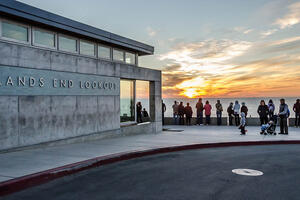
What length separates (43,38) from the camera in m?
10.6

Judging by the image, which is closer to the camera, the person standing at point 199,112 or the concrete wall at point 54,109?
the concrete wall at point 54,109

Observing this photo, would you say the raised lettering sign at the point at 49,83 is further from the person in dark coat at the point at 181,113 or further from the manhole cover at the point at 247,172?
the person in dark coat at the point at 181,113

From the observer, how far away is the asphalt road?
5199mm

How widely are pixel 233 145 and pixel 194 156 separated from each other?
11.0ft

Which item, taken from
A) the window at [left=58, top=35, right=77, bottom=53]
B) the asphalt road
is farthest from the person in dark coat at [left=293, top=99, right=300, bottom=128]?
the window at [left=58, top=35, right=77, bottom=53]

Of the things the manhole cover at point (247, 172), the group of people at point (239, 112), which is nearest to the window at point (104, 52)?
the group of people at point (239, 112)

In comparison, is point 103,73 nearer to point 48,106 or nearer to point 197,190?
point 48,106

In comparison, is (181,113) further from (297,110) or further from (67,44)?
(67,44)

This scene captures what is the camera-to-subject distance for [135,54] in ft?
52.7

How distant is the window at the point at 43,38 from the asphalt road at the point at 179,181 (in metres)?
5.57

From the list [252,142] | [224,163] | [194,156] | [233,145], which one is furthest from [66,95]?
[252,142]

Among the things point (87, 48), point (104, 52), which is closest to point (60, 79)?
point (87, 48)

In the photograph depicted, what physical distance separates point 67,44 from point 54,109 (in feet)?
9.60

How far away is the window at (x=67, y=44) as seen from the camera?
1133 centimetres
